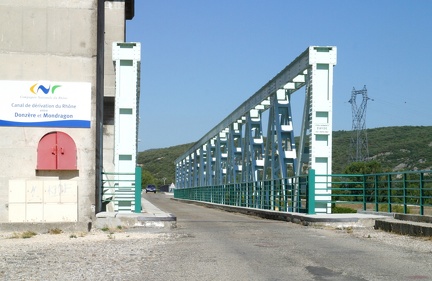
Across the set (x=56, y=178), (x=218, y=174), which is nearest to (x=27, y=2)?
(x=56, y=178)

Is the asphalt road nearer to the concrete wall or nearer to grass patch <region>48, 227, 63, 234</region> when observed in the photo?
grass patch <region>48, 227, 63, 234</region>

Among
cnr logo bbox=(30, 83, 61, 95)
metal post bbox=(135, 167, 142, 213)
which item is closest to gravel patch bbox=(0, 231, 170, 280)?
metal post bbox=(135, 167, 142, 213)

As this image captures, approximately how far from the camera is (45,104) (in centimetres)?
1625

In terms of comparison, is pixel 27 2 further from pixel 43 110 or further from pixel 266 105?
pixel 266 105

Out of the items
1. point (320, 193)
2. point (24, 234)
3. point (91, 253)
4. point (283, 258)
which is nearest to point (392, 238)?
point (283, 258)

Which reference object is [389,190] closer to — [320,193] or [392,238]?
[320,193]

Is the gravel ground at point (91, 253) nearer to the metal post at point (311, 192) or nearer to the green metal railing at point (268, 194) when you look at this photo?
the metal post at point (311, 192)

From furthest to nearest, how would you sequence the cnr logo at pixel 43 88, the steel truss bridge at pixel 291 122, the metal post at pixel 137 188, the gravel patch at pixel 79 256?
1. the steel truss bridge at pixel 291 122
2. the metal post at pixel 137 188
3. the cnr logo at pixel 43 88
4. the gravel patch at pixel 79 256

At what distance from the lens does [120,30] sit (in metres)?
29.1

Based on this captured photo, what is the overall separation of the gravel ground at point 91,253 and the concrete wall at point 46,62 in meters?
1.63

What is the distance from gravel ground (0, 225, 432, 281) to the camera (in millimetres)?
8422

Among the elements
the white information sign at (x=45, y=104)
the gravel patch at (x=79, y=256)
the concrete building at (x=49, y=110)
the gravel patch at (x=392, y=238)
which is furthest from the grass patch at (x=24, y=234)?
the gravel patch at (x=392, y=238)

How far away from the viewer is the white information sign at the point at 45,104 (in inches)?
634

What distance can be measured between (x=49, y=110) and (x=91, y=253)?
6.38 meters
